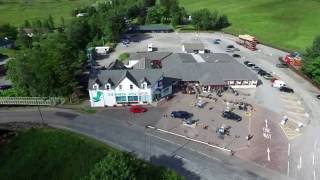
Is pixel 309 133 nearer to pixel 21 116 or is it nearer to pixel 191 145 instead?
pixel 191 145

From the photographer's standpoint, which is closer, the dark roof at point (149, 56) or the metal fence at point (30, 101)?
the metal fence at point (30, 101)

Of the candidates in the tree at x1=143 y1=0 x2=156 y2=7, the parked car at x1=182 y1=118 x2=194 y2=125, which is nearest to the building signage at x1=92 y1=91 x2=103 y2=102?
the parked car at x1=182 y1=118 x2=194 y2=125

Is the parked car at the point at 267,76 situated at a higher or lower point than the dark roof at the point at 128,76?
lower

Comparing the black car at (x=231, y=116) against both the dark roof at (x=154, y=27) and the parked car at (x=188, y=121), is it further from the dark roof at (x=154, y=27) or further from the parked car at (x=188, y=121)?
the dark roof at (x=154, y=27)

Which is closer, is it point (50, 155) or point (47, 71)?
point (50, 155)

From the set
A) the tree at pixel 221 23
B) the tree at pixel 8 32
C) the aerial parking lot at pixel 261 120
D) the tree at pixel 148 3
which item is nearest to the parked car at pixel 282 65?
the aerial parking lot at pixel 261 120

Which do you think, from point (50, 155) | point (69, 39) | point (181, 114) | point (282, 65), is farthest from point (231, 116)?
point (69, 39)

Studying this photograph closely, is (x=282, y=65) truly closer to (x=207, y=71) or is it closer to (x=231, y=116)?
(x=207, y=71)
